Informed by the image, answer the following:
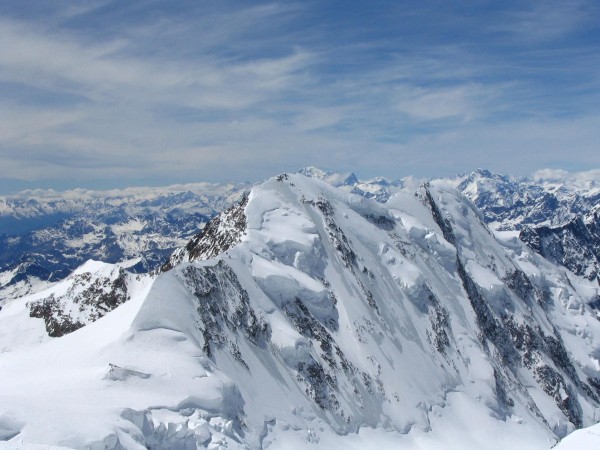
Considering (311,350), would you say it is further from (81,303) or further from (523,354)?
(523,354)

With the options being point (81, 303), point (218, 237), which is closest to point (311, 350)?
point (218, 237)

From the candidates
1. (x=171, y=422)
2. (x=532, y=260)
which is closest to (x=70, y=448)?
(x=171, y=422)

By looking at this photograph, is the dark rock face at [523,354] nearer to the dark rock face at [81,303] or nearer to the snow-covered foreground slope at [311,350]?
the snow-covered foreground slope at [311,350]

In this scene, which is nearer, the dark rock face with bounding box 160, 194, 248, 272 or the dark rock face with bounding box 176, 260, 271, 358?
the dark rock face with bounding box 176, 260, 271, 358

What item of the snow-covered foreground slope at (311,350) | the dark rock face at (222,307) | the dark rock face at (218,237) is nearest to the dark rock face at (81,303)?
the snow-covered foreground slope at (311,350)

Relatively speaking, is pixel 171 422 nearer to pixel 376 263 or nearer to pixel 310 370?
pixel 310 370

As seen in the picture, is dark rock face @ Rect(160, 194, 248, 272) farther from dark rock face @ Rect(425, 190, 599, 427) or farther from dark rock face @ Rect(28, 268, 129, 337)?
dark rock face @ Rect(425, 190, 599, 427)

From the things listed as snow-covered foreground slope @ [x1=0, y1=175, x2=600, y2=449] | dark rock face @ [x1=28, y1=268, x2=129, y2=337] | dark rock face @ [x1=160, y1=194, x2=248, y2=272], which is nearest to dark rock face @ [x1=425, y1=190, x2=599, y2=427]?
snow-covered foreground slope @ [x1=0, y1=175, x2=600, y2=449]
